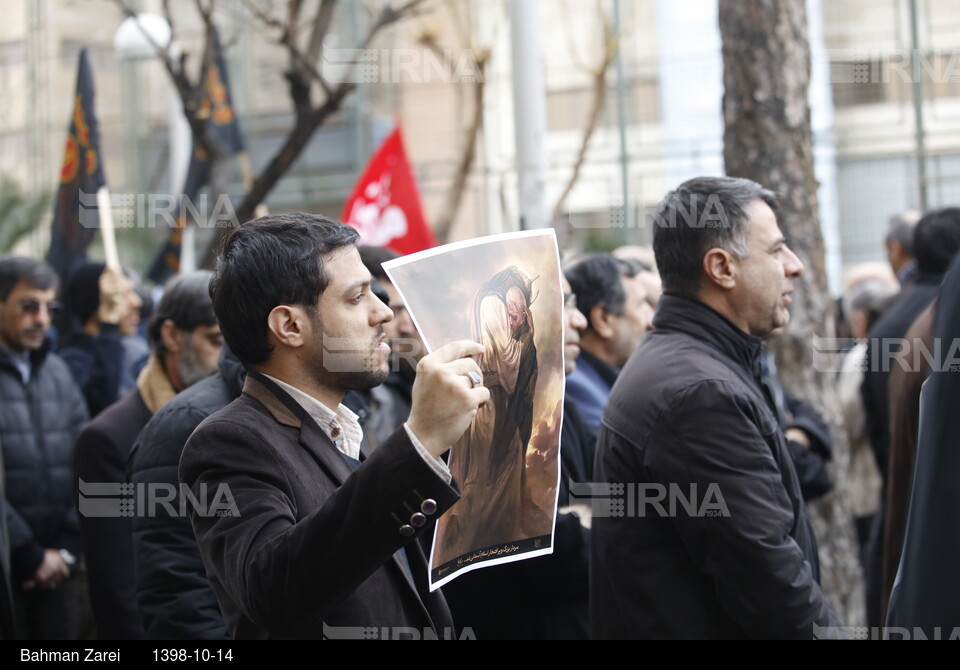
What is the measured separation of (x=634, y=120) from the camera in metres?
14.0

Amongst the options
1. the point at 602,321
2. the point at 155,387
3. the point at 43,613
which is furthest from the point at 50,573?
the point at 602,321

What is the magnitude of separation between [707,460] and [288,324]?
114 centimetres

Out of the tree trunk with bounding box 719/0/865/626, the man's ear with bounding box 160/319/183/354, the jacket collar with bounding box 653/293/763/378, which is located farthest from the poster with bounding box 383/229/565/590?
the tree trunk with bounding box 719/0/865/626

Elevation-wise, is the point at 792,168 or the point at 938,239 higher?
the point at 792,168

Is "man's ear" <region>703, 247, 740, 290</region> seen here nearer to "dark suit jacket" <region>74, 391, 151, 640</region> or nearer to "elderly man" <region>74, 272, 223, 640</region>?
"elderly man" <region>74, 272, 223, 640</region>

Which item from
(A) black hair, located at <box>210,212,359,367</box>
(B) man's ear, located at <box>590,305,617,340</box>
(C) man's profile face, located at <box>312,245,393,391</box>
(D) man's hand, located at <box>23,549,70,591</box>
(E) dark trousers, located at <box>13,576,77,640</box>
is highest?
(A) black hair, located at <box>210,212,359,367</box>

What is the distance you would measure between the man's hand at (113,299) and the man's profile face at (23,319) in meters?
0.83

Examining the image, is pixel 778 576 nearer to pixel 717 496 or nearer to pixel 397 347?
pixel 717 496

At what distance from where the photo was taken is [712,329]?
319 cm

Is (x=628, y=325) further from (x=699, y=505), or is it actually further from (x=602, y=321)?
(x=699, y=505)

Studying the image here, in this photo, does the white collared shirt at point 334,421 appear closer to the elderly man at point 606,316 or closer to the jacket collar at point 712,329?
the jacket collar at point 712,329

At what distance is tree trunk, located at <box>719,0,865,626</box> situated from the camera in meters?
5.62

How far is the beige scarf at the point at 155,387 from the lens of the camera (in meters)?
4.18

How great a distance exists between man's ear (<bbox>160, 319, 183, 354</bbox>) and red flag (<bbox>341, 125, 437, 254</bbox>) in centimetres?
348
